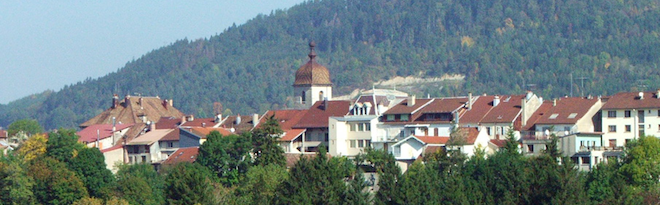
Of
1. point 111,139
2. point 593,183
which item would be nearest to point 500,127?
point 593,183

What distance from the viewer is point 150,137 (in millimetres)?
99062

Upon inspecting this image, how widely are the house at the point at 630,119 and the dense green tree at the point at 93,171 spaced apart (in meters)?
31.1

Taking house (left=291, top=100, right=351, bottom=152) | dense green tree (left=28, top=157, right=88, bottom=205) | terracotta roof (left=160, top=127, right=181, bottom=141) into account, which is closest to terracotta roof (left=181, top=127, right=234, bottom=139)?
terracotta roof (left=160, top=127, right=181, bottom=141)

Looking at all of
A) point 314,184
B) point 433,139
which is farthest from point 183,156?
point 314,184

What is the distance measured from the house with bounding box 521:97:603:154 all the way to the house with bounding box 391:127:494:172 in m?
2.63

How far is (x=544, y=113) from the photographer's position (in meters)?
85.2

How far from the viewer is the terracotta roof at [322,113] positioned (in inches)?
3630

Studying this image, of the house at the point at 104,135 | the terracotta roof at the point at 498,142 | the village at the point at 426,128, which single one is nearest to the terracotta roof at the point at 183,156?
the village at the point at 426,128

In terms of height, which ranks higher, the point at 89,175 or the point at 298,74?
the point at 298,74

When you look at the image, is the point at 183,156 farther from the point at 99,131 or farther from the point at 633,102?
the point at 633,102

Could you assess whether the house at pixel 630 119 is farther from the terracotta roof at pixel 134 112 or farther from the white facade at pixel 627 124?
the terracotta roof at pixel 134 112

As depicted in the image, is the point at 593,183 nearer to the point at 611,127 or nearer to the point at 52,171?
the point at 611,127

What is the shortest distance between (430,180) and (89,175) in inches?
1060

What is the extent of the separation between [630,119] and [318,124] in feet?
70.8
